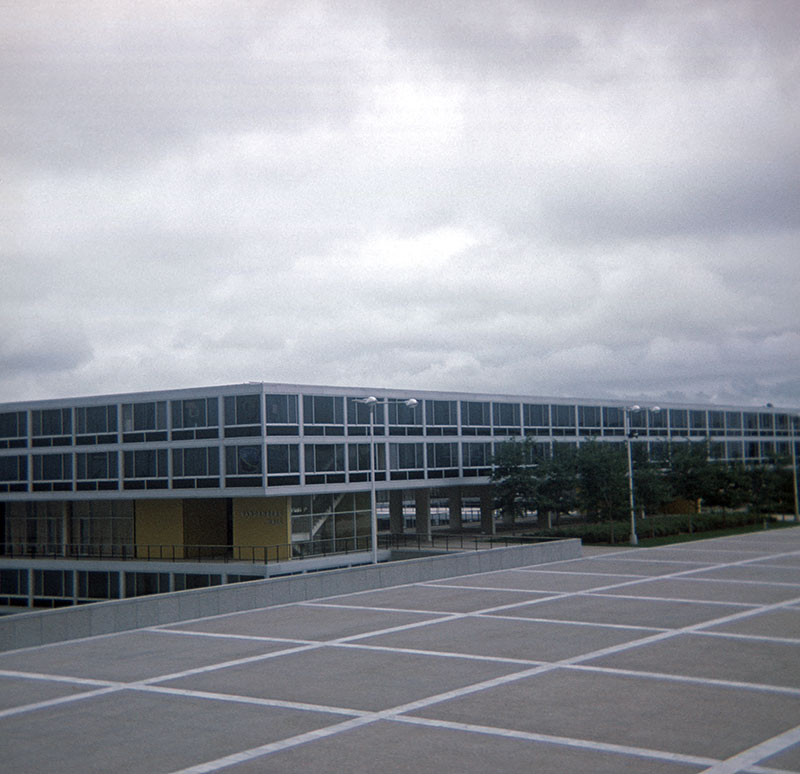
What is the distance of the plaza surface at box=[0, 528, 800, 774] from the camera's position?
12.9 m

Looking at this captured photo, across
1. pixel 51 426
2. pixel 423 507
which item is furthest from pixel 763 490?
pixel 51 426

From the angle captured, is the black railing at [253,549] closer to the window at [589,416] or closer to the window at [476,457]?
the window at [476,457]

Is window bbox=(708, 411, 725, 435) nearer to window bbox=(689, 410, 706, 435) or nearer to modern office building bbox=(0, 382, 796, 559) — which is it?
window bbox=(689, 410, 706, 435)

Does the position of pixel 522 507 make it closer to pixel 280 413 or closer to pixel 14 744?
pixel 280 413

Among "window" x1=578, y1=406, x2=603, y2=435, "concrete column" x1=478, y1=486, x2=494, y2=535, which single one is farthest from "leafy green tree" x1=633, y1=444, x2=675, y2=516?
"concrete column" x1=478, y1=486, x2=494, y2=535

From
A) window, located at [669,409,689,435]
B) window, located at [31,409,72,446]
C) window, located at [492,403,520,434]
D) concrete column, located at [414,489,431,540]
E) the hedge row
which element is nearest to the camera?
window, located at [31,409,72,446]

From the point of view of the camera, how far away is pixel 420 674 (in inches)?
712

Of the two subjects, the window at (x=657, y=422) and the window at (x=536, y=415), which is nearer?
the window at (x=536, y=415)

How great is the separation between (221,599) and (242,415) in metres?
19.2

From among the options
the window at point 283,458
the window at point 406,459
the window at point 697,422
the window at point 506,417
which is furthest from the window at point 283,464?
the window at point 697,422

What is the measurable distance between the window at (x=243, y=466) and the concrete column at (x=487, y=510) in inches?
757

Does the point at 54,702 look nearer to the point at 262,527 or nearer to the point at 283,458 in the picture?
the point at 283,458

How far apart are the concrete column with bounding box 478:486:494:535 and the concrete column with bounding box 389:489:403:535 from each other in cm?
510

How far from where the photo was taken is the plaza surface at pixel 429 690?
1292 cm
